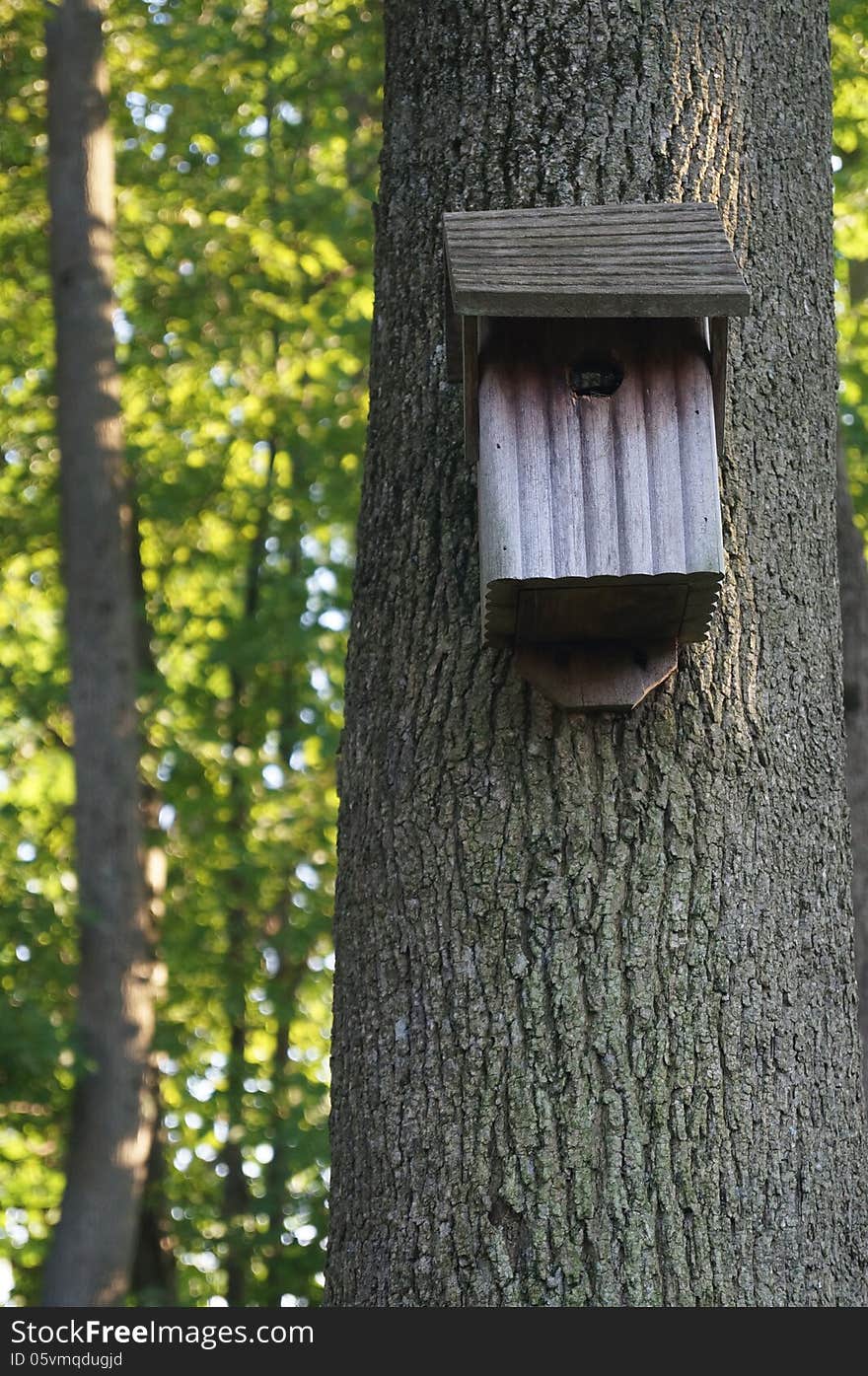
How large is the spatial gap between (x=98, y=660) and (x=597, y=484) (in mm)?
6369

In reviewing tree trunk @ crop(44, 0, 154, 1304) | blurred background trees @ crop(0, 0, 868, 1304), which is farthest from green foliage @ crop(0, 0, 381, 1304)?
tree trunk @ crop(44, 0, 154, 1304)

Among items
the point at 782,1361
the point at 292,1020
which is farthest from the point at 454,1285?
the point at 292,1020

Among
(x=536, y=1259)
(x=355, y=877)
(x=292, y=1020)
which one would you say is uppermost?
(x=355, y=877)

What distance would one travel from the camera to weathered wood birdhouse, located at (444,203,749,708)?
1986 mm

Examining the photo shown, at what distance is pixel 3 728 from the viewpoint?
10523 millimetres

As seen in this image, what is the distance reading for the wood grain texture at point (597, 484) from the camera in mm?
1993

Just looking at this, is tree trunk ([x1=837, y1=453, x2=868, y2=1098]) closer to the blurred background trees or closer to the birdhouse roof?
the birdhouse roof

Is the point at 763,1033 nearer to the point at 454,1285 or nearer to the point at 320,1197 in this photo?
the point at 454,1285

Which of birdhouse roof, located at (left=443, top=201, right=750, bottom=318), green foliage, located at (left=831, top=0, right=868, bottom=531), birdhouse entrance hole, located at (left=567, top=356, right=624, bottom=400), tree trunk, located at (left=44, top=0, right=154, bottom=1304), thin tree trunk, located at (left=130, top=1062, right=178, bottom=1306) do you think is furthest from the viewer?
thin tree trunk, located at (left=130, top=1062, right=178, bottom=1306)

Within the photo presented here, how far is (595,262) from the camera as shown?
2020 millimetres

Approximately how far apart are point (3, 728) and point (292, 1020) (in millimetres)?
2978

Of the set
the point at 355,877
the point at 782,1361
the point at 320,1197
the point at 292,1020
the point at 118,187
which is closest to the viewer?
the point at 782,1361

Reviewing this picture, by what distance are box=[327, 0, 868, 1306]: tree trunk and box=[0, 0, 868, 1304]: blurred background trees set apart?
5932 millimetres

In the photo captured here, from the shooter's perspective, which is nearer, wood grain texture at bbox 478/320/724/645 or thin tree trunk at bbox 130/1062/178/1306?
wood grain texture at bbox 478/320/724/645
